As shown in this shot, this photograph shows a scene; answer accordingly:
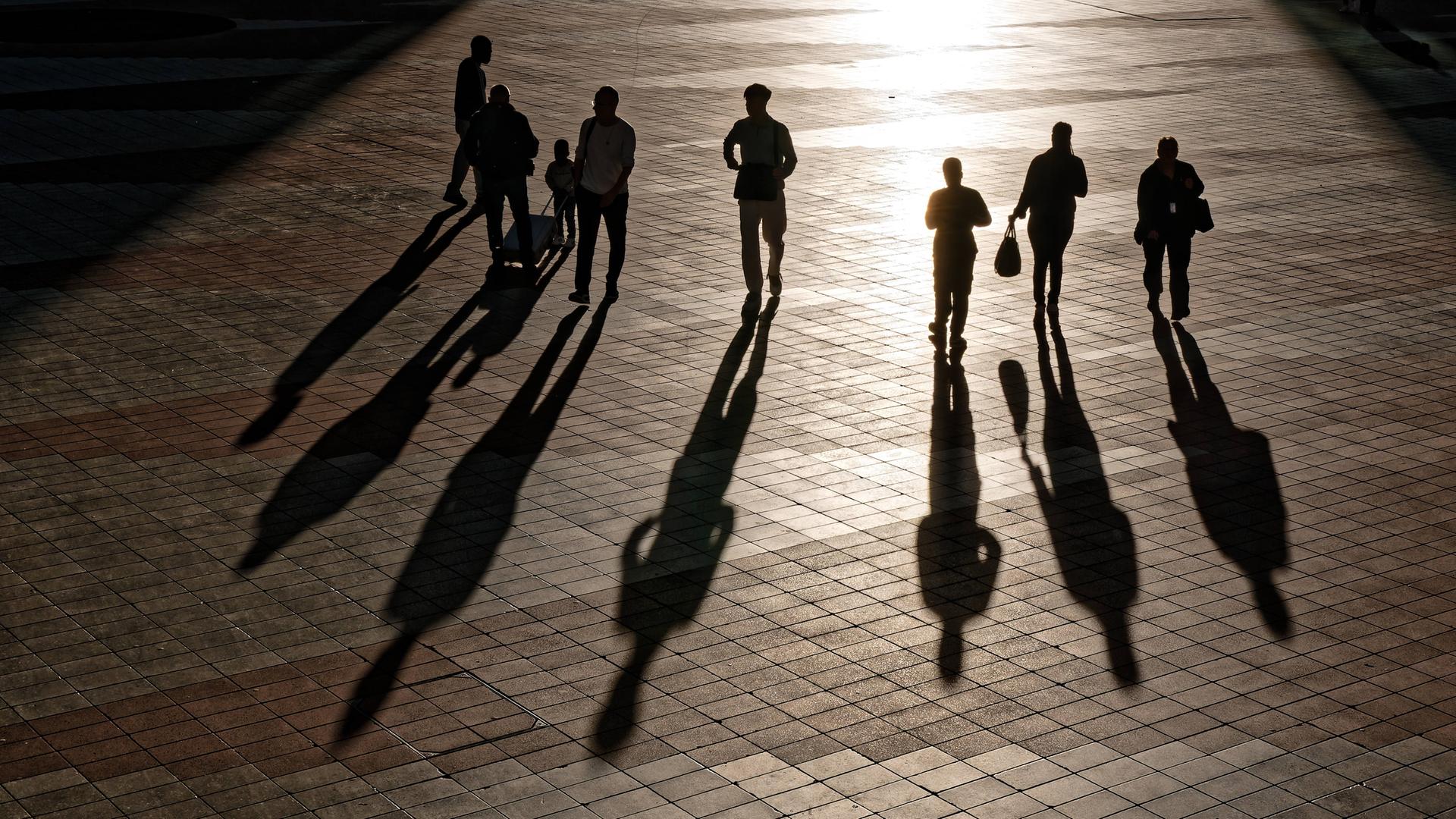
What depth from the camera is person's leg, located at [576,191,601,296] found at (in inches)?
499

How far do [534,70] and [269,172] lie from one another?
6690 millimetres

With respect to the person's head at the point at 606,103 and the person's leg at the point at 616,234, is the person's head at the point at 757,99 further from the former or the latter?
the person's leg at the point at 616,234

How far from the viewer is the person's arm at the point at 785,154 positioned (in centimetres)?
1243

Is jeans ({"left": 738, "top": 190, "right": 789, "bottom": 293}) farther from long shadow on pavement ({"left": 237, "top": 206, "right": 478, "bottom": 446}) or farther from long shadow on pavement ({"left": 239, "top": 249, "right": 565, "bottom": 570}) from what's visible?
long shadow on pavement ({"left": 237, "top": 206, "right": 478, "bottom": 446})

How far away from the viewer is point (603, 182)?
1252cm

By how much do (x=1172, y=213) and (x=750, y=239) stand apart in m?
3.11

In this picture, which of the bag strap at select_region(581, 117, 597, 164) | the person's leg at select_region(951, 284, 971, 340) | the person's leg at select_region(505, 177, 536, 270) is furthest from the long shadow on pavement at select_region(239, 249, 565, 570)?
the person's leg at select_region(951, 284, 971, 340)

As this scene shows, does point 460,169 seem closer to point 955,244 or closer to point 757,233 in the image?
point 757,233

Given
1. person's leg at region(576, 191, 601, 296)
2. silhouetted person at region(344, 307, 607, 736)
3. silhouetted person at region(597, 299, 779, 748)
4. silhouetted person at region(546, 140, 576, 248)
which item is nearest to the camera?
silhouetted person at region(597, 299, 779, 748)

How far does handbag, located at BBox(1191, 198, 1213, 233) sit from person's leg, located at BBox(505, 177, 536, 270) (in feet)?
16.7

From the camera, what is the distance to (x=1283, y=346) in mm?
11562

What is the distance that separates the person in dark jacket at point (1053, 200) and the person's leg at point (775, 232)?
5.86 ft

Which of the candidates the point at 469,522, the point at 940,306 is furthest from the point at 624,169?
the point at 469,522

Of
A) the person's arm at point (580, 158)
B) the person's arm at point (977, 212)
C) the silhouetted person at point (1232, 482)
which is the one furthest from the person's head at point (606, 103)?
the silhouetted person at point (1232, 482)
